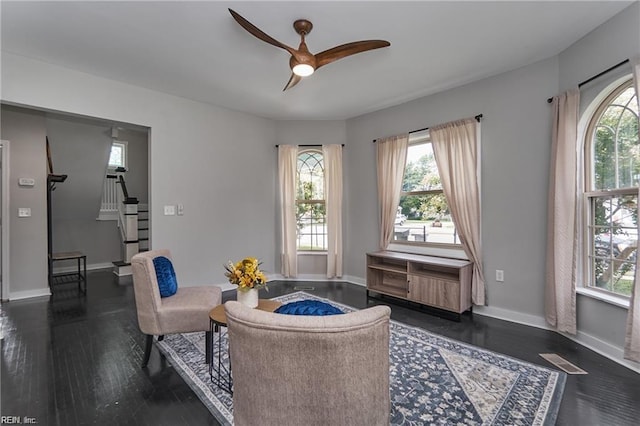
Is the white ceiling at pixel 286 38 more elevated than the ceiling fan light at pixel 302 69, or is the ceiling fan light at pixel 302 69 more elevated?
the white ceiling at pixel 286 38

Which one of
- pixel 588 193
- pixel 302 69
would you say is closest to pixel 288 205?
pixel 302 69

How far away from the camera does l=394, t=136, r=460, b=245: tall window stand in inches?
156

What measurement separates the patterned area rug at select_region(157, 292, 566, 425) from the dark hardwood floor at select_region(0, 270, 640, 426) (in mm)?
85

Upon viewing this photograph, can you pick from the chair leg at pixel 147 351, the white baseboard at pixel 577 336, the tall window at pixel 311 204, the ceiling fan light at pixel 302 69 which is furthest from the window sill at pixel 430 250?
the chair leg at pixel 147 351

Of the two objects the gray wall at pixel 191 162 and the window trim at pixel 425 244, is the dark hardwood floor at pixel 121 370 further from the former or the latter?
the gray wall at pixel 191 162

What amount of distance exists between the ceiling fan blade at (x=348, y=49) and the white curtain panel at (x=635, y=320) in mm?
1874

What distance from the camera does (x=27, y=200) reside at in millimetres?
4129

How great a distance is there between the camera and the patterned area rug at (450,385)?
1758 mm

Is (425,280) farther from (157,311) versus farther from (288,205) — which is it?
(157,311)

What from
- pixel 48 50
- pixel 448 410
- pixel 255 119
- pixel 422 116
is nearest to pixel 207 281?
pixel 255 119

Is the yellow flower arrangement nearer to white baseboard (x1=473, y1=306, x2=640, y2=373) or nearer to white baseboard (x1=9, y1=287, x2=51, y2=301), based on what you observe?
white baseboard (x1=473, y1=306, x2=640, y2=373)

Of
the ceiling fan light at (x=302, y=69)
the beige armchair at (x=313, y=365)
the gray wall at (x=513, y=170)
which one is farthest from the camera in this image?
the gray wall at (x=513, y=170)

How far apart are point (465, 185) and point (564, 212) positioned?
3.34ft

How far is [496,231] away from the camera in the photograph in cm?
341
